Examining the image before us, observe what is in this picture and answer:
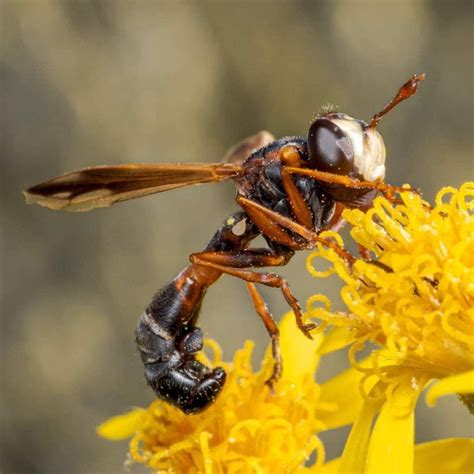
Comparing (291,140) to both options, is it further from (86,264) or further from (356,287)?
(86,264)

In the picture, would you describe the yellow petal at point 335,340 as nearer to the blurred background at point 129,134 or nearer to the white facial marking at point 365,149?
Result: the white facial marking at point 365,149

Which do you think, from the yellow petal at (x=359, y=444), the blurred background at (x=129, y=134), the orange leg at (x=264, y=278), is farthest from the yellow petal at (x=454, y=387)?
the blurred background at (x=129, y=134)

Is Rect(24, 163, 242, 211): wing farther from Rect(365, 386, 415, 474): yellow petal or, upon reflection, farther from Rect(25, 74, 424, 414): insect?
Rect(365, 386, 415, 474): yellow petal

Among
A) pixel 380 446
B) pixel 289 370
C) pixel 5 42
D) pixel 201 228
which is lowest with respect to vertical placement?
pixel 380 446

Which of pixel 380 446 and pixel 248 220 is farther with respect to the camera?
pixel 248 220

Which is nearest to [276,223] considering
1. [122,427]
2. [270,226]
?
[270,226]

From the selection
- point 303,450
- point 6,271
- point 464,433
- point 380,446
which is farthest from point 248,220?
point 6,271

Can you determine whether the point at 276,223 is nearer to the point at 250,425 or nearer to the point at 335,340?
the point at 335,340
